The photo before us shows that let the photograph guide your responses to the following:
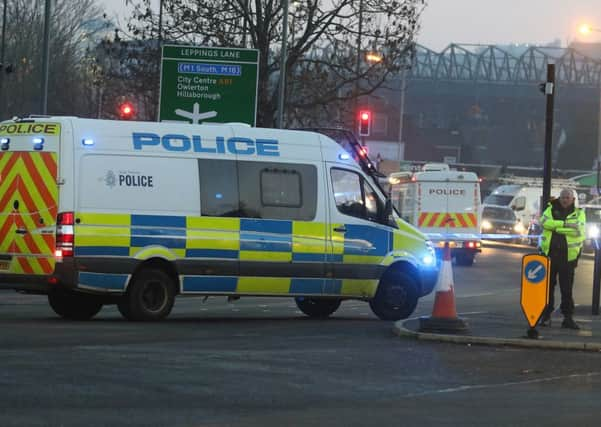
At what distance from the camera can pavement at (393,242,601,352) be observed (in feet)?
46.7

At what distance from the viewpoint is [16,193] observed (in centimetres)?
1549

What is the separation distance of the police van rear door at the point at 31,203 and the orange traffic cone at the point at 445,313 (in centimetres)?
442

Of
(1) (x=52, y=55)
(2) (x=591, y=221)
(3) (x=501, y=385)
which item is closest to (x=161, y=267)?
(3) (x=501, y=385)

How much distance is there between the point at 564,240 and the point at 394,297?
9.10ft

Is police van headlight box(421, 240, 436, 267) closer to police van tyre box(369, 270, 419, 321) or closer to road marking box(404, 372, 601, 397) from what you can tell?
police van tyre box(369, 270, 419, 321)

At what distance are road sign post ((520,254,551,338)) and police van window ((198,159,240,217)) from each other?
12.4 ft

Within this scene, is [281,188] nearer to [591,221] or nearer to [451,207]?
[451,207]

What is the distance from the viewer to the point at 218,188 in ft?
53.4

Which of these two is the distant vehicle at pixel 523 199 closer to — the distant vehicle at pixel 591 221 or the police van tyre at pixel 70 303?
the distant vehicle at pixel 591 221

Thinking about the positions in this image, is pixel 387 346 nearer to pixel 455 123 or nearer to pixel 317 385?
pixel 317 385

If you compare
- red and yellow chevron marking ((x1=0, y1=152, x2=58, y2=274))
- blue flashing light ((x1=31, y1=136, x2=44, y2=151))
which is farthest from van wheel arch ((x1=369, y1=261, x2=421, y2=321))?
blue flashing light ((x1=31, y1=136, x2=44, y2=151))

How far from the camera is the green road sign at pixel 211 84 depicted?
77.6 ft

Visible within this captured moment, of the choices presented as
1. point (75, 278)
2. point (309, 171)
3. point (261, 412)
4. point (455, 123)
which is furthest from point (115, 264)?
point (455, 123)

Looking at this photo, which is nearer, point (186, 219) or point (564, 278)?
point (564, 278)
